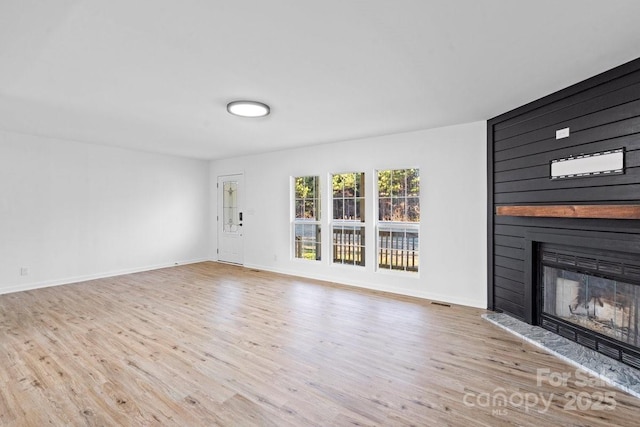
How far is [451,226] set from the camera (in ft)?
13.8

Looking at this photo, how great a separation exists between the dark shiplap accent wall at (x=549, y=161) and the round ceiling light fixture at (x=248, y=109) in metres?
2.91

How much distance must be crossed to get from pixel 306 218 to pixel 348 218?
977 millimetres

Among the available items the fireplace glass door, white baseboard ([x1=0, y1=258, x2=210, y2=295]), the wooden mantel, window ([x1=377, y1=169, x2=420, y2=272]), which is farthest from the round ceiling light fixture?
white baseboard ([x1=0, y1=258, x2=210, y2=295])

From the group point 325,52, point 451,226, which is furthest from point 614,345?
point 325,52

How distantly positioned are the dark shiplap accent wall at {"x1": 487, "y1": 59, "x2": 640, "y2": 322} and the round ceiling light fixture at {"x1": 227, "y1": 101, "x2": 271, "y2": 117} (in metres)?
2.91

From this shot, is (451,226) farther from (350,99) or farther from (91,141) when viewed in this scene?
(91,141)

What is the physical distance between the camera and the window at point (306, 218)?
18.7 feet

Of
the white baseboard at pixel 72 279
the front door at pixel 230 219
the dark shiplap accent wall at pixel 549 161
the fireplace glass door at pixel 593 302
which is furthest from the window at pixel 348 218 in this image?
the white baseboard at pixel 72 279

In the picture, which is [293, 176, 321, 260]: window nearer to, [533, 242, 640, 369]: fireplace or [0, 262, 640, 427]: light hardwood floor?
[0, 262, 640, 427]: light hardwood floor

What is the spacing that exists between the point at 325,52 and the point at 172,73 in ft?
4.47

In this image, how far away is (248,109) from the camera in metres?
3.37

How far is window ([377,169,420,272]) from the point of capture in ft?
15.1

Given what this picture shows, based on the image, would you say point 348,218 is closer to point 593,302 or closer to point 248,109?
point 248,109

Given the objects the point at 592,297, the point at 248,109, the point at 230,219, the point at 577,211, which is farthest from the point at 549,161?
the point at 230,219
